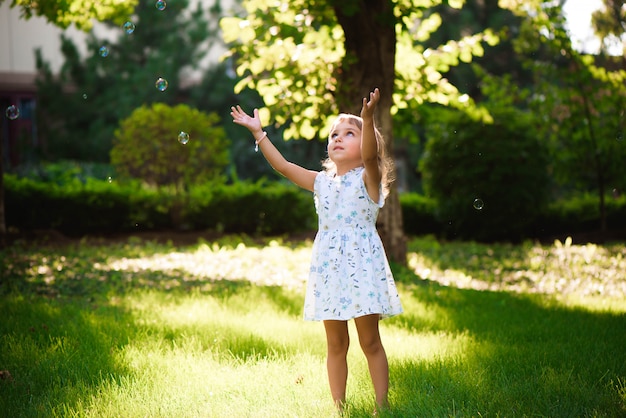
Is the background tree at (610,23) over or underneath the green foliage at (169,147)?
over

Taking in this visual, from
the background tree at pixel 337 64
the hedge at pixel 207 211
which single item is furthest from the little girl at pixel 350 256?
the hedge at pixel 207 211

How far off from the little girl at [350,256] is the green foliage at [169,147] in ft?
31.6

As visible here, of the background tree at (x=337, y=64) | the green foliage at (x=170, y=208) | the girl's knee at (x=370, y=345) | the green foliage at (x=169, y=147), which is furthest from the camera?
the green foliage at (x=169, y=147)

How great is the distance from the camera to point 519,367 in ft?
13.0

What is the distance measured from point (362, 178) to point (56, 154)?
62.8ft

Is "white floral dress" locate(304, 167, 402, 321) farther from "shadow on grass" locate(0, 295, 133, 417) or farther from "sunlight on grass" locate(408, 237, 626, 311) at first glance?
"sunlight on grass" locate(408, 237, 626, 311)

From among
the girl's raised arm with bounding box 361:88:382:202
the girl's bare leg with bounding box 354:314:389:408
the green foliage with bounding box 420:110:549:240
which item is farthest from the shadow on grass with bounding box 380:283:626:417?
the green foliage with bounding box 420:110:549:240

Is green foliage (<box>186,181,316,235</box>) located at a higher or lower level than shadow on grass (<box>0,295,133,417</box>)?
higher

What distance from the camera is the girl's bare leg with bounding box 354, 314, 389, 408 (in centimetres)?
328

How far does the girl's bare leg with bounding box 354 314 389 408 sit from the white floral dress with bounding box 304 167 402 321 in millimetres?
88

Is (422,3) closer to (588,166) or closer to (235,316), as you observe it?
(235,316)

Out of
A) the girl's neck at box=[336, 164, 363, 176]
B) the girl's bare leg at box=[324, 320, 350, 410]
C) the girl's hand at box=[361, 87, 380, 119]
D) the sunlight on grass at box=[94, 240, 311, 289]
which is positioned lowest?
the sunlight on grass at box=[94, 240, 311, 289]

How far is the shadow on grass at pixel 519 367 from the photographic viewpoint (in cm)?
327

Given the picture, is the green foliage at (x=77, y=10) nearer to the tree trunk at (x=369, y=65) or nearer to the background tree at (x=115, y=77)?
the tree trunk at (x=369, y=65)
